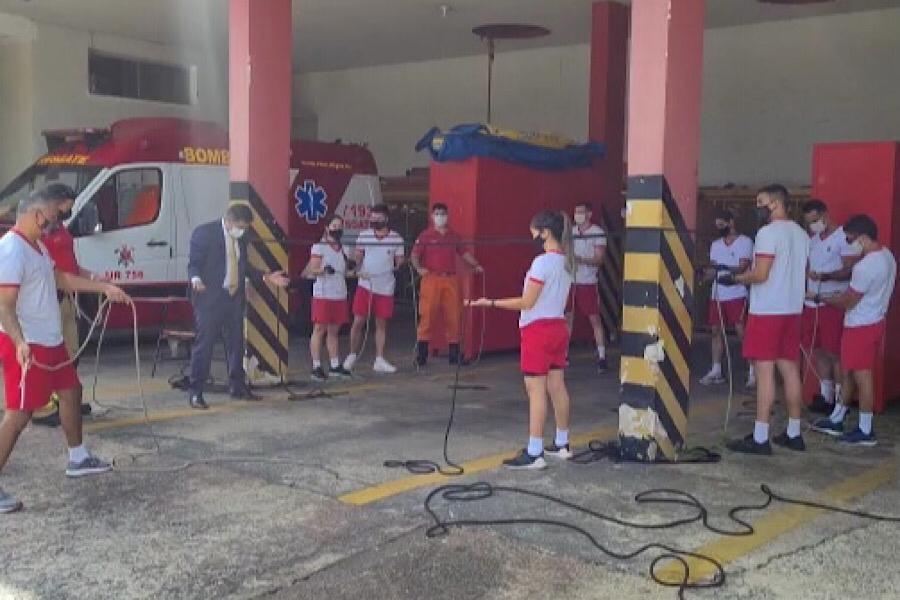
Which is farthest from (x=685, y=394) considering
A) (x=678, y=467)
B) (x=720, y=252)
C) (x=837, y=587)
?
(x=720, y=252)

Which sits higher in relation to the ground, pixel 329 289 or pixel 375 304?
pixel 329 289

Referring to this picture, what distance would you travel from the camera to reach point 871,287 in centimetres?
734

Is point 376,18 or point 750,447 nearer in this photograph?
point 750,447

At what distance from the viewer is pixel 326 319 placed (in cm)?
997

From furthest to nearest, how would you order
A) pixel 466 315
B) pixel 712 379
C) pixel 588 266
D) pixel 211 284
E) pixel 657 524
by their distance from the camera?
pixel 466 315 < pixel 588 266 < pixel 712 379 < pixel 211 284 < pixel 657 524

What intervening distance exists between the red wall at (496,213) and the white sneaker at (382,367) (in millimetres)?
996

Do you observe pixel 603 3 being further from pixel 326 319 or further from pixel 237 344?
pixel 237 344

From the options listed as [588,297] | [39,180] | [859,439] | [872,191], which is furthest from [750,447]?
[39,180]

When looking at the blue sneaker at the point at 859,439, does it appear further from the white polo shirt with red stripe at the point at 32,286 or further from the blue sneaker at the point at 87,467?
the white polo shirt with red stripe at the point at 32,286

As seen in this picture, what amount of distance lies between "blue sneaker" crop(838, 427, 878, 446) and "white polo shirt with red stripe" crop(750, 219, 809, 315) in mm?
1225

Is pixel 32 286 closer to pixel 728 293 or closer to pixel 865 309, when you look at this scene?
pixel 865 309

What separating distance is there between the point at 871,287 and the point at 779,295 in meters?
0.94

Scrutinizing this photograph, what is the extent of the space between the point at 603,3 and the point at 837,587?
9896mm

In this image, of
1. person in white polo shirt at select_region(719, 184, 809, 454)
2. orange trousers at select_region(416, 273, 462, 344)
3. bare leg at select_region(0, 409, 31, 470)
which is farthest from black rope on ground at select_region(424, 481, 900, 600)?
orange trousers at select_region(416, 273, 462, 344)
